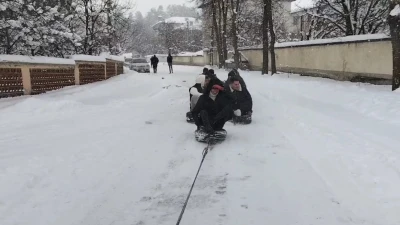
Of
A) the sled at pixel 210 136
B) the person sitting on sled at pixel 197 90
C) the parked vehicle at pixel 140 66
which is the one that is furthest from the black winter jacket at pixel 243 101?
the parked vehicle at pixel 140 66

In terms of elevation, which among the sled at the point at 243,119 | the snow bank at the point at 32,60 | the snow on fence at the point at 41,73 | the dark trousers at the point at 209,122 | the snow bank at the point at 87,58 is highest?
the snow bank at the point at 87,58

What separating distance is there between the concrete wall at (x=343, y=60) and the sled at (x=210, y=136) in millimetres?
11484

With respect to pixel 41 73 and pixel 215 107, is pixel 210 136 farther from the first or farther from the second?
pixel 41 73

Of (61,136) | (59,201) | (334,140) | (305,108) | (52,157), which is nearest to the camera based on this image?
(59,201)

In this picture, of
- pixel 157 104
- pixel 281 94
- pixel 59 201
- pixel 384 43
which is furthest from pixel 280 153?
pixel 384 43

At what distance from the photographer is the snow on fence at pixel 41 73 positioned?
12602mm

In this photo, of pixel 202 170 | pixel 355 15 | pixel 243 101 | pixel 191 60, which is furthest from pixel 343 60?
pixel 191 60

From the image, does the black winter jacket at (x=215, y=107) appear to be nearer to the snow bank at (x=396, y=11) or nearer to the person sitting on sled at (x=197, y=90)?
the person sitting on sled at (x=197, y=90)

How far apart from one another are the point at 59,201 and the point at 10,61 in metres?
9.99

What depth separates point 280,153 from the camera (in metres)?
6.53

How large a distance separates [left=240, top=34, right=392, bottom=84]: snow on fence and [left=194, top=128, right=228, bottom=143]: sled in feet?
37.7

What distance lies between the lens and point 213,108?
7.82 m

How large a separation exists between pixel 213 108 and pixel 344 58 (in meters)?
13.8

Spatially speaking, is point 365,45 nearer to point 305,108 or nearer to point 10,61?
point 305,108
